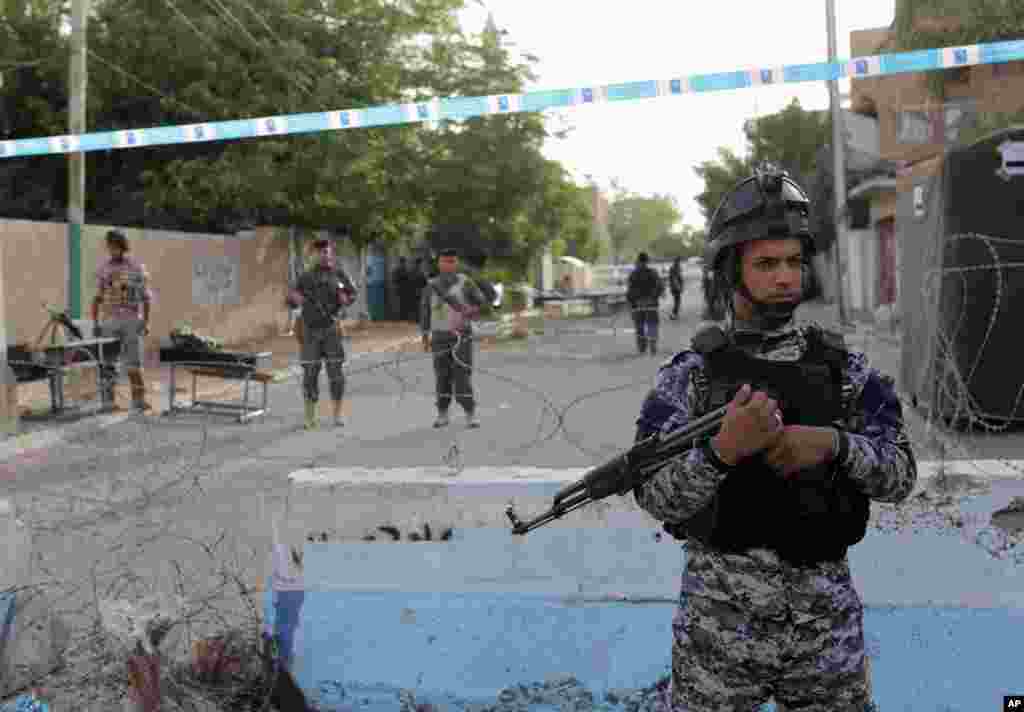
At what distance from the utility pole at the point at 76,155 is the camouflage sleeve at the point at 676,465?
10048mm

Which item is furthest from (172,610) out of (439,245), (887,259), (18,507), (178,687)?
(439,245)

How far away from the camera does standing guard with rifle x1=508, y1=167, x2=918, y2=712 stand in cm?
180

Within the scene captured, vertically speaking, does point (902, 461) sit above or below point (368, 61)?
below

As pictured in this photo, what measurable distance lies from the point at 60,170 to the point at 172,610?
17.8 metres

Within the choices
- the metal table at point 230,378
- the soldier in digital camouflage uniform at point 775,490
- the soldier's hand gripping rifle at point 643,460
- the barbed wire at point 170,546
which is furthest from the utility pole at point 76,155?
the soldier in digital camouflage uniform at point 775,490

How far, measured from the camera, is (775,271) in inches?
72.2

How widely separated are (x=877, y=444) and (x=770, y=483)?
216mm

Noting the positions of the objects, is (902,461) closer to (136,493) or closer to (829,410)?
(829,410)

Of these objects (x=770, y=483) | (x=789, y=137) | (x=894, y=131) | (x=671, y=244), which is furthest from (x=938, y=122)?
(x=671, y=244)

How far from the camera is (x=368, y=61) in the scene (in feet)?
62.1

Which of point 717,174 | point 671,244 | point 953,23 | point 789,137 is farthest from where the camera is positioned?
point 671,244

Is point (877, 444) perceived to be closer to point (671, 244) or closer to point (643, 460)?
point (643, 460)

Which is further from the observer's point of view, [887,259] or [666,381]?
[887,259]

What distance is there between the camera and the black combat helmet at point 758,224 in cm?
184
